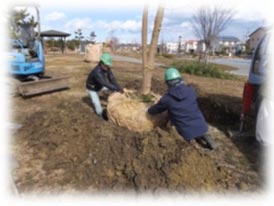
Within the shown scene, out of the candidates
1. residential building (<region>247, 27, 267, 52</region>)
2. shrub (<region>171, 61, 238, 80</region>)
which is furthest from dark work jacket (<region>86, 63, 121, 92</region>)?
shrub (<region>171, 61, 238, 80</region>)

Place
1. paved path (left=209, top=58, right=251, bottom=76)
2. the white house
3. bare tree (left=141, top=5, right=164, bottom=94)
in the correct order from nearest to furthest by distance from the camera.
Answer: bare tree (left=141, top=5, right=164, bottom=94) < paved path (left=209, top=58, right=251, bottom=76) < the white house

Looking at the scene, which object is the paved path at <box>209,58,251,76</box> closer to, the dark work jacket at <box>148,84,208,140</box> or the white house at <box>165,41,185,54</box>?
the white house at <box>165,41,185,54</box>

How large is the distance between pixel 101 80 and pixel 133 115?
3.72 ft

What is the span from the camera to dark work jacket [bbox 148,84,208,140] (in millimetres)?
4121

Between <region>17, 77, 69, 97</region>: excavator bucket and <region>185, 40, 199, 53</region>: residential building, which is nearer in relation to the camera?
<region>17, 77, 69, 97</region>: excavator bucket

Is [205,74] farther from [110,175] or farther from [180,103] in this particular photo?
[110,175]

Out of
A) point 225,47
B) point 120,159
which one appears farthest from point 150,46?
point 225,47

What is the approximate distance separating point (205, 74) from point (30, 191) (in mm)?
11630

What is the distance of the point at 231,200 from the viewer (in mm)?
3078

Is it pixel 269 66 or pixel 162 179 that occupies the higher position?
pixel 269 66

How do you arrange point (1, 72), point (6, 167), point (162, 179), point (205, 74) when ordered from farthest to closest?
1. point (205, 74)
2. point (1, 72)
3. point (6, 167)
4. point (162, 179)

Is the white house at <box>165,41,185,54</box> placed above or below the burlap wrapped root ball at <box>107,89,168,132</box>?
below

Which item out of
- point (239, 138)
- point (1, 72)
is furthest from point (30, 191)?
point (1, 72)

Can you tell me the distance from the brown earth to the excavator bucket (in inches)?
95.1
